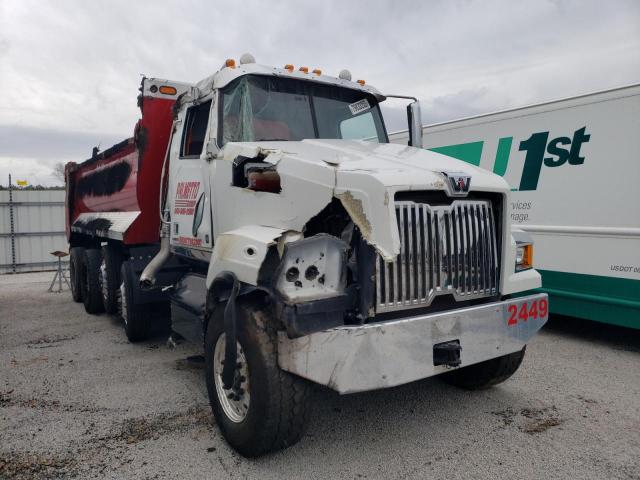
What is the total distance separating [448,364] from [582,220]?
390 centimetres

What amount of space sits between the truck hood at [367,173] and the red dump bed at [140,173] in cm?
184

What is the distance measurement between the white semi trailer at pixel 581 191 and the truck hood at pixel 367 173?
291 cm

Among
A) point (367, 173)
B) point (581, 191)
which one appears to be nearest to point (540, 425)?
point (367, 173)

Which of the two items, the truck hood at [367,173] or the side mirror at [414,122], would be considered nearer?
the truck hood at [367,173]

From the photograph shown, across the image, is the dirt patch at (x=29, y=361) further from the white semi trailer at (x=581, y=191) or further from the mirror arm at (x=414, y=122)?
the white semi trailer at (x=581, y=191)

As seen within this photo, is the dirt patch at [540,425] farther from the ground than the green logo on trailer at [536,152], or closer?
closer

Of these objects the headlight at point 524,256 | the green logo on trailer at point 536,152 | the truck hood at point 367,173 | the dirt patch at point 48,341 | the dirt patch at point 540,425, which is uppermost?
the green logo on trailer at point 536,152

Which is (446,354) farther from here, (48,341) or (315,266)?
(48,341)

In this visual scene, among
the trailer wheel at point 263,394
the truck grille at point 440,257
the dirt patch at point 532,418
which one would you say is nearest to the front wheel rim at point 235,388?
the trailer wheel at point 263,394

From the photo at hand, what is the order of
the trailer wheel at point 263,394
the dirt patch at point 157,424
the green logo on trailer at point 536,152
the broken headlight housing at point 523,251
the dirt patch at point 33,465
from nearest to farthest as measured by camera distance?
the trailer wheel at point 263,394 < the dirt patch at point 33,465 < the dirt patch at point 157,424 < the broken headlight housing at point 523,251 < the green logo on trailer at point 536,152

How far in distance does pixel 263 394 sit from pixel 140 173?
3556 mm

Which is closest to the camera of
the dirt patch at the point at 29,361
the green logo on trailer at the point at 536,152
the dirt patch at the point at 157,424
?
the dirt patch at the point at 157,424

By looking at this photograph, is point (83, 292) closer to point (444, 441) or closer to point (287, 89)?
point (287, 89)

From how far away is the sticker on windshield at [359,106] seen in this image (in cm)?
490
